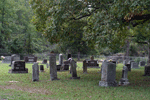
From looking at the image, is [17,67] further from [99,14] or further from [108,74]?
[108,74]

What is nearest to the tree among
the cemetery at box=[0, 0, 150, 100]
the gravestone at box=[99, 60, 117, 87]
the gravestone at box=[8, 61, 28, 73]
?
the cemetery at box=[0, 0, 150, 100]

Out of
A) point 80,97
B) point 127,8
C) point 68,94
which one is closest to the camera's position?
point 80,97

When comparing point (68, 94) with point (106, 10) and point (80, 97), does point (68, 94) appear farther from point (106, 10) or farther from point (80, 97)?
point (106, 10)

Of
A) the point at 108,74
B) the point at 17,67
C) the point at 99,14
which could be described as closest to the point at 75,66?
the point at 108,74

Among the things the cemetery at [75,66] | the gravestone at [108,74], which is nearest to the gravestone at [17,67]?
the cemetery at [75,66]

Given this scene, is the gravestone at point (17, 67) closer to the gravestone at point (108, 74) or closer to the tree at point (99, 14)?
the tree at point (99, 14)

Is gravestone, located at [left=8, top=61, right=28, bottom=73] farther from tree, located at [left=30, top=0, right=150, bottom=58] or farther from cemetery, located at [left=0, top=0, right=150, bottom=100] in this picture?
tree, located at [left=30, top=0, right=150, bottom=58]

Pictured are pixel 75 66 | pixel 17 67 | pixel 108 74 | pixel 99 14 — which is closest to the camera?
pixel 108 74

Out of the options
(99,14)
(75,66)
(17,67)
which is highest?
(99,14)

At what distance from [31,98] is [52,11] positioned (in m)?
7.26

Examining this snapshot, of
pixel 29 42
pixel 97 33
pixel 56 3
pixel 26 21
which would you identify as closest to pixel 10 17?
pixel 26 21

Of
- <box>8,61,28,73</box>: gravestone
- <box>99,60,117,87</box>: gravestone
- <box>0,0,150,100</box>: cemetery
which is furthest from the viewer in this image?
<box>8,61,28,73</box>: gravestone

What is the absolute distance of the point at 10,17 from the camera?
42.1 m

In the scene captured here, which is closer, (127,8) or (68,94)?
(68,94)
